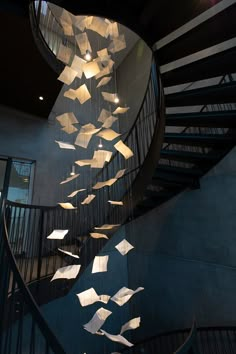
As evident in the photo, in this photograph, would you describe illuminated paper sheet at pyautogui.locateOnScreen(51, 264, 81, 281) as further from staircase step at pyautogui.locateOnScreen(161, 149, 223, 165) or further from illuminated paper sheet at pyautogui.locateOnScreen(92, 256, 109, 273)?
staircase step at pyautogui.locateOnScreen(161, 149, 223, 165)

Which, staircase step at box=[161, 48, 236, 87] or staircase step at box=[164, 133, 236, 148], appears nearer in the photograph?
staircase step at box=[161, 48, 236, 87]

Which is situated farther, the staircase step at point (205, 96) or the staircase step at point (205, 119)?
the staircase step at point (205, 119)

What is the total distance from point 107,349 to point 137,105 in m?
6.53

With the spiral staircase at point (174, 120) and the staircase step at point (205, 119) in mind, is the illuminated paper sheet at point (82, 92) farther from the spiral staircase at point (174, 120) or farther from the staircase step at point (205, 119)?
the staircase step at point (205, 119)

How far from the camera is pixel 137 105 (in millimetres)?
6754

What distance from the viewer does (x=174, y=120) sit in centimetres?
275

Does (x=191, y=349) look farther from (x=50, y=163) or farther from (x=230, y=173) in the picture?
(x=50, y=163)

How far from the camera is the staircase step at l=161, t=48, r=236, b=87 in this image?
201 cm

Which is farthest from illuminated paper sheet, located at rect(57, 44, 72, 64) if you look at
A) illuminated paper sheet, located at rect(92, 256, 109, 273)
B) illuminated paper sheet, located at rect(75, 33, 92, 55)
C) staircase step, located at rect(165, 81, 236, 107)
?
illuminated paper sheet, located at rect(92, 256, 109, 273)

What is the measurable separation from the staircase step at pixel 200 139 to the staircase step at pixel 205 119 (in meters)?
0.16

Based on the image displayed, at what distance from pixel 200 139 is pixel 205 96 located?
68cm

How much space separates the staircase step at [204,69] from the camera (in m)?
2.01

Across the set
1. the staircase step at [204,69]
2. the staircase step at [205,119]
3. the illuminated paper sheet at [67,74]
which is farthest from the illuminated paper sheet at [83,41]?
the staircase step at [205,119]

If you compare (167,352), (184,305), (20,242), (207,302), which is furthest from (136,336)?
(20,242)
